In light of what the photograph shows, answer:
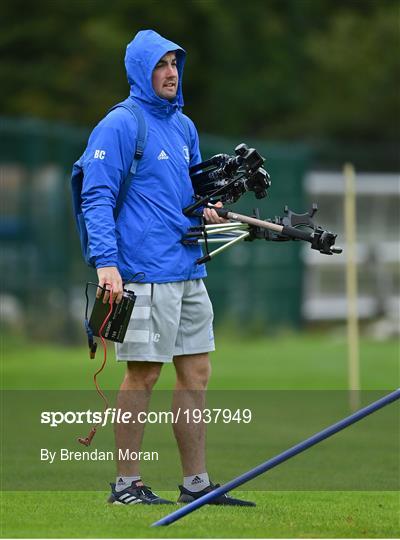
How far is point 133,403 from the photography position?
310 inches

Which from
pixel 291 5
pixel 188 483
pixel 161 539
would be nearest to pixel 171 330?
pixel 188 483

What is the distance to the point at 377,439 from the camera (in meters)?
11.6

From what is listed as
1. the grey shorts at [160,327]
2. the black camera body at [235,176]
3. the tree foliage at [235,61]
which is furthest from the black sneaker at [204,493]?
the tree foliage at [235,61]

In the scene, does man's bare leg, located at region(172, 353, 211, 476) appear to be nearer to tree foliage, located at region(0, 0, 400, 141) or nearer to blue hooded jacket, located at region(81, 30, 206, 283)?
blue hooded jacket, located at region(81, 30, 206, 283)

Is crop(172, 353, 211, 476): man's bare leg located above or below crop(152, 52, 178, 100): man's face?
below

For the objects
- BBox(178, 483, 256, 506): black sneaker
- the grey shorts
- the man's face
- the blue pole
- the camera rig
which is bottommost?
BBox(178, 483, 256, 506): black sneaker

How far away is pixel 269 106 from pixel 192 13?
10.6 ft

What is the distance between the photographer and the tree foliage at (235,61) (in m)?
29.0

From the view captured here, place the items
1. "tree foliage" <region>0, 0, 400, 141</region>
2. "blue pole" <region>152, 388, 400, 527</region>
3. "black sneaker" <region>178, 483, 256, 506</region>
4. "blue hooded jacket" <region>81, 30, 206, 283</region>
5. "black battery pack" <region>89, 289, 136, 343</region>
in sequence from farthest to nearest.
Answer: "tree foliage" <region>0, 0, 400, 141</region> → "black sneaker" <region>178, 483, 256, 506</region> → "blue hooded jacket" <region>81, 30, 206, 283</region> → "black battery pack" <region>89, 289, 136, 343</region> → "blue pole" <region>152, 388, 400, 527</region>

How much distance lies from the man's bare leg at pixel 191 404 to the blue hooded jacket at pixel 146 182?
1.49 ft

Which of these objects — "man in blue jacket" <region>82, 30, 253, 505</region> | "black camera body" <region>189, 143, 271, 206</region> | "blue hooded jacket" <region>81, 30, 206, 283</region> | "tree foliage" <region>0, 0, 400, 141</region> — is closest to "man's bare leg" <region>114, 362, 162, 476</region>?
"man in blue jacket" <region>82, 30, 253, 505</region>

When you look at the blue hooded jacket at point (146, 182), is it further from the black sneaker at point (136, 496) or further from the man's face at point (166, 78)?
the black sneaker at point (136, 496)

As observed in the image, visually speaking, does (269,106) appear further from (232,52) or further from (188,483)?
(188,483)

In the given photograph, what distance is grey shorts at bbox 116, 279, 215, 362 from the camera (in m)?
7.86
